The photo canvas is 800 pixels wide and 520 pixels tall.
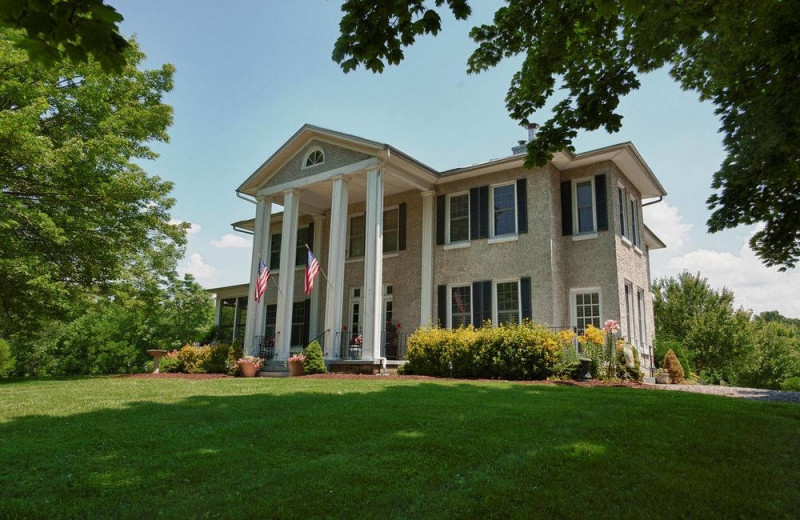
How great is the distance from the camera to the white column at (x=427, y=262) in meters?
17.3

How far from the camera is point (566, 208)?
630 inches

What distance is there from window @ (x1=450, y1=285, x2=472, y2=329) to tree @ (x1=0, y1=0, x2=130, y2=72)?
14149 millimetres

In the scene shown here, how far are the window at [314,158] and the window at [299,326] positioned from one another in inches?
230

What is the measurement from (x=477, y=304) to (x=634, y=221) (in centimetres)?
617

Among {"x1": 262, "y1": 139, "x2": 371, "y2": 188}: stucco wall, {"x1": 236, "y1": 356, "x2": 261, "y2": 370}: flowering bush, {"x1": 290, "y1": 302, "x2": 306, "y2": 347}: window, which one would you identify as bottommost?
{"x1": 236, "y1": 356, "x2": 261, "y2": 370}: flowering bush

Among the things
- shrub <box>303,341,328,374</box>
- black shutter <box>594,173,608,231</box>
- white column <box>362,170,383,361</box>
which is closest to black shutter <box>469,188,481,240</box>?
white column <box>362,170,383,361</box>

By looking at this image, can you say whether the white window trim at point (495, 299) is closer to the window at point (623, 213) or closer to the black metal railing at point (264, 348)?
the window at point (623, 213)

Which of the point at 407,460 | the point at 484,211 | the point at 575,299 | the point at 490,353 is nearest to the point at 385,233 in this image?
the point at 484,211

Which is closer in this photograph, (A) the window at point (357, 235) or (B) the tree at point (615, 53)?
(B) the tree at point (615, 53)

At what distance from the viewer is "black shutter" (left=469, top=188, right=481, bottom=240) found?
16.9 m

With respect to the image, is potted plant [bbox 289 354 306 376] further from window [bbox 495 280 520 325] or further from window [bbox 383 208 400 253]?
window [bbox 495 280 520 325]

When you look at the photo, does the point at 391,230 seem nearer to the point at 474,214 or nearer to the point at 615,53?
the point at 474,214

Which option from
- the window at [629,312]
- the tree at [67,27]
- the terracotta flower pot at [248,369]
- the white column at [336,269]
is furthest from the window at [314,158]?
the tree at [67,27]

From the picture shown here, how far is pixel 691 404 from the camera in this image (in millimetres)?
7203
